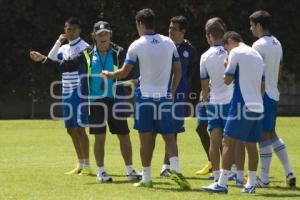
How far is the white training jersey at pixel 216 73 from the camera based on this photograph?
1160cm

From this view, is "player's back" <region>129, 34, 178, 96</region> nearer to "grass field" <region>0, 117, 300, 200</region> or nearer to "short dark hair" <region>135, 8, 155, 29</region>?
"short dark hair" <region>135, 8, 155, 29</region>

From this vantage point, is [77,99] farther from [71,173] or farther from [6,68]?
[6,68]

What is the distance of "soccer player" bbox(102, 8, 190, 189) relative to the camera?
11.4 m

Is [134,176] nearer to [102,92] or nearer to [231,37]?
[102,92]

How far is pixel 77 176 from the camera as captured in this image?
13.0 metres

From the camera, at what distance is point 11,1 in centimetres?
3731

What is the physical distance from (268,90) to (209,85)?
899mm

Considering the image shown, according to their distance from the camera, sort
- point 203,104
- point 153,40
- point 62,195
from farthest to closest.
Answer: point 203,104 → point 153,40 → point 62,195

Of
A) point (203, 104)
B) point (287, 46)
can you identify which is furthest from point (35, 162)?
point (287, 46)

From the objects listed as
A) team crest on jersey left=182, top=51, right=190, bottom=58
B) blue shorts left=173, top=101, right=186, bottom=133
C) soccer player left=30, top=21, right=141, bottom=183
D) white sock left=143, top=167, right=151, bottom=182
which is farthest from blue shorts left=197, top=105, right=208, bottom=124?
white sock left=143, top=167, right=151, bottom=182

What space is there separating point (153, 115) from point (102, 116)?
1332 mm

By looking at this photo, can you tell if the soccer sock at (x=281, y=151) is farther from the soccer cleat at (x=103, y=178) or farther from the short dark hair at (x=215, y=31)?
the soccer cleat at (x=103, y=178)

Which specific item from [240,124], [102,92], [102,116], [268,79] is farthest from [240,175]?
[102,92]

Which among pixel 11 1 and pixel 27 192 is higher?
pixel 11 1
